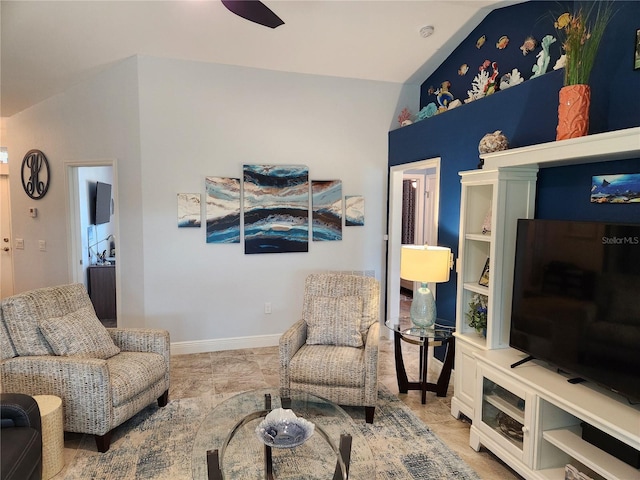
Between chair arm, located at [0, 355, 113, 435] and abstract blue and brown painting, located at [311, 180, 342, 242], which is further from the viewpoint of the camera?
abstract blue and brown painting, located at [311, 180, 342, 242]

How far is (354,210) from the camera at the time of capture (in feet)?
15.1

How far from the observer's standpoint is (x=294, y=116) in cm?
435

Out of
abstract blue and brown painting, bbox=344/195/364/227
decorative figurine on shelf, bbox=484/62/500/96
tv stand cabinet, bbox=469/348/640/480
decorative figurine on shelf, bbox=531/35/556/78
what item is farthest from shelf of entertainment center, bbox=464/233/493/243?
abstract blue and brown painting, bbox=344/195/364/227

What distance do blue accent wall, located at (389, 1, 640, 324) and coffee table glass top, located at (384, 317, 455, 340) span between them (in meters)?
0.41

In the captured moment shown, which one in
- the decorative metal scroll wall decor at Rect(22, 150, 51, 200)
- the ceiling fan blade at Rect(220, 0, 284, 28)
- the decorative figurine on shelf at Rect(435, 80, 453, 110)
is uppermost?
the decorative figurine on shelf at Rect(435, 80, 453, 110)

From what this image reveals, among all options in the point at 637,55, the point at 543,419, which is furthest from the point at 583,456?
the point at 637,55

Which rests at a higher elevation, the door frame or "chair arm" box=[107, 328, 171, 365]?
the door frame

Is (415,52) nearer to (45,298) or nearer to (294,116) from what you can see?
(294,116)

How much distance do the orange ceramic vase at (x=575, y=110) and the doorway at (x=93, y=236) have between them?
4239 millimetres

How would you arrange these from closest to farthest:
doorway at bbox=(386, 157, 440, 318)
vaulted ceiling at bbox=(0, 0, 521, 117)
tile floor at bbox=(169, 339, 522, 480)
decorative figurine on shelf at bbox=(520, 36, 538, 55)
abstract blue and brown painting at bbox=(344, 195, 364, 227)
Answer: tile floor at bbox=(169, 339, 522, 480) < decorative figurine on shelf at bbox=(520, 36, 538, 55) < vaulted ceiling at bbox=(0, 0, 521, 117) < doorway at bbox=(386, 157, 440, 318) < abstract blue and brown painting at bbox=(344, 195, 364, 227)

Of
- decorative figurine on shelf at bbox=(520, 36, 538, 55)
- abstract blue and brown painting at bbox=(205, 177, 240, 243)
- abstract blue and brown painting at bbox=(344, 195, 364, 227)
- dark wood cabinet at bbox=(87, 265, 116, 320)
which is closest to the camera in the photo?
decorative figurine on shelf at bbox=(520, 36, 538, 55)

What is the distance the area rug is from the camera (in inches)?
91.8

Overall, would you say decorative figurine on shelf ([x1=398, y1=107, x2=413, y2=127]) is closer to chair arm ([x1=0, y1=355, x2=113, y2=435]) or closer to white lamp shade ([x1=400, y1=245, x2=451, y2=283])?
white lamp shade ([x1=400, y1=245, x2=451, y2=283])


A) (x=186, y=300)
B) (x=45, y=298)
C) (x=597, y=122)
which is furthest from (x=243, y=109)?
(x=597, y=122)
